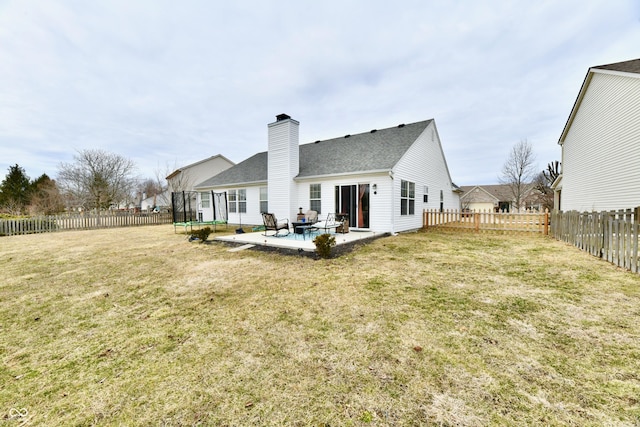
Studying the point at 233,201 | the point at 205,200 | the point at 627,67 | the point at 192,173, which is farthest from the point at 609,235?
the point at 192,173

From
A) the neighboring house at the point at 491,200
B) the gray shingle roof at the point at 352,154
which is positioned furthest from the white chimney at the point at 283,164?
the neighboring house at the point at 491,200

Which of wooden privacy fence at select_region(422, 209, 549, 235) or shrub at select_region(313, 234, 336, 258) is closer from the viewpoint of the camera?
shrub at select_region(313, 234, 336, 258)

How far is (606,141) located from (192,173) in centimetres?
3238

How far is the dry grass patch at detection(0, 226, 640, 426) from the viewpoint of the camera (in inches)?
69.6

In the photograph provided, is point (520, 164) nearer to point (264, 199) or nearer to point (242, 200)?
point (264, 199)

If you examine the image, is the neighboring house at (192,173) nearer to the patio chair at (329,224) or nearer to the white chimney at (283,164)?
the white chimney at (283,164)

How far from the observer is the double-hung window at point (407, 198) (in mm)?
11336

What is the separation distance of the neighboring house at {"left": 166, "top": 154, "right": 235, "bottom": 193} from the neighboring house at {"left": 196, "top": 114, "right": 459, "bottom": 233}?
558 inches

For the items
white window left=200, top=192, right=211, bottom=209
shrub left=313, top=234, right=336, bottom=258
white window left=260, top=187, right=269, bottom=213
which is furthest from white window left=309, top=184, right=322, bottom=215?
white window left=200, top=192, right=211, bottom=209

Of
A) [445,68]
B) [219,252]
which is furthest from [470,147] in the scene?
[219,252]

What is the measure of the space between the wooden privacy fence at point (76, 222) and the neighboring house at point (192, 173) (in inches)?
319

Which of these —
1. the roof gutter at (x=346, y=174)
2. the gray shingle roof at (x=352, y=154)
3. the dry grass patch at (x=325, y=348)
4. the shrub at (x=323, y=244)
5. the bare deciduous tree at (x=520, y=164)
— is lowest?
the dry grass patch at (x=325, y=348)

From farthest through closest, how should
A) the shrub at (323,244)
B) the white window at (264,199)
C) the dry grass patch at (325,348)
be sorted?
the white window at (264,199) → the shrub at (323,244) → the dry grass patch at (325,348)

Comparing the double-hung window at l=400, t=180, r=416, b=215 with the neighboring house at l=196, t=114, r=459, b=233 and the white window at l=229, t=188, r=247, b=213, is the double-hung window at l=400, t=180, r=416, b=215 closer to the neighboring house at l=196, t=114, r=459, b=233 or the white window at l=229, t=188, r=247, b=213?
the neighboring house at l=196, t=114, r=459, b=233
